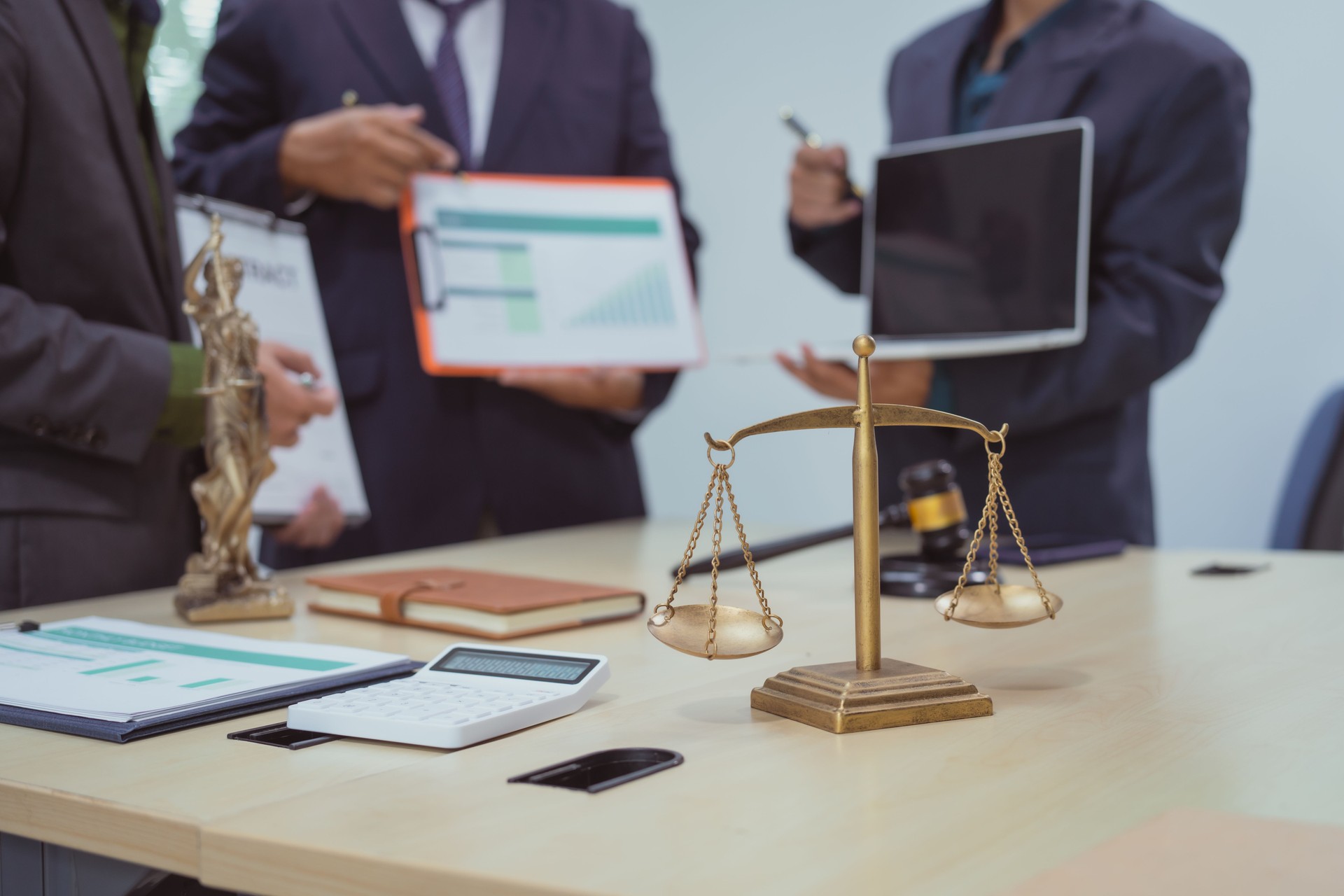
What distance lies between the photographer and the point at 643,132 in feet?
7.82

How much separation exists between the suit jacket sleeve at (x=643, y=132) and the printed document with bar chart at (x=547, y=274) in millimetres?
126

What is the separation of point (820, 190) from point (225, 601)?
4.52ft

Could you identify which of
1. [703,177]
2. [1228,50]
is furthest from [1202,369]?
[703,177]

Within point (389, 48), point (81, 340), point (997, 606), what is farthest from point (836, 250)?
point (997, 606)

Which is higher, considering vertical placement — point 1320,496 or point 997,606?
point 997,606

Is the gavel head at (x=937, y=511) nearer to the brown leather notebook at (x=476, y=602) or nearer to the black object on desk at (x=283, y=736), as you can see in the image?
the brown leather notebook at (x=476, y=602)

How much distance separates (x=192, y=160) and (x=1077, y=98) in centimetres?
157

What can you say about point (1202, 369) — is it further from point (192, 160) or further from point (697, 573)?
point (192, 160)

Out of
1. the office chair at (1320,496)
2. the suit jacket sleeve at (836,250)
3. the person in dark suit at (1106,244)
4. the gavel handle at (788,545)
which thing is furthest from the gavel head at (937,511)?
the office chair at (1320,496)

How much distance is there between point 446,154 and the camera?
2.04 meters

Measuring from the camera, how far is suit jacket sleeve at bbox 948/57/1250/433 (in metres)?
1.92

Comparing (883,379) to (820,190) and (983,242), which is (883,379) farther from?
(820,190)

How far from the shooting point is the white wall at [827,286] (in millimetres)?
2896

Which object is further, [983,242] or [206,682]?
[983,242]
